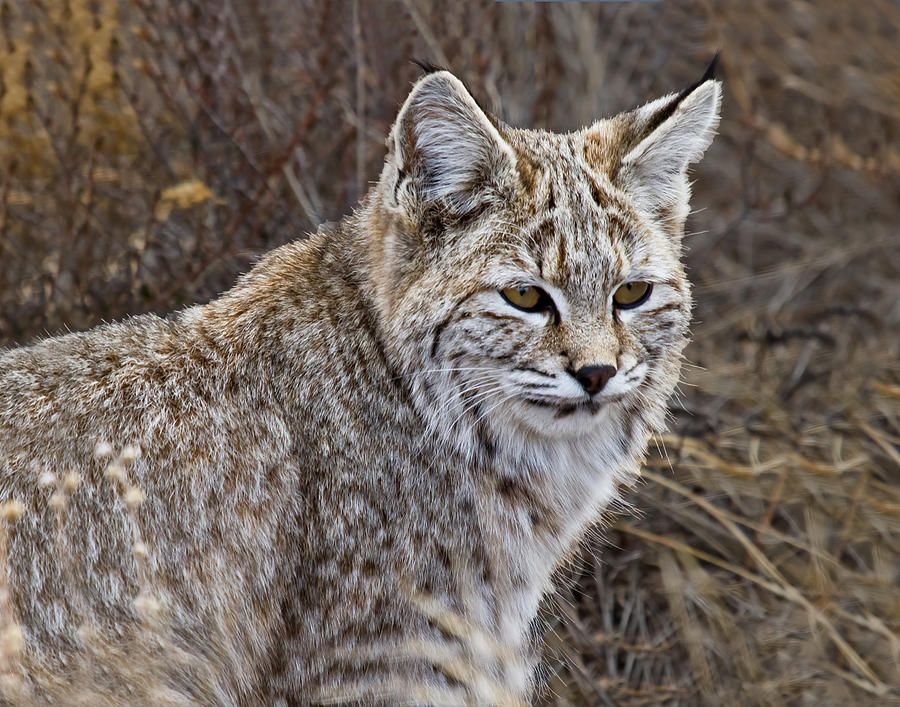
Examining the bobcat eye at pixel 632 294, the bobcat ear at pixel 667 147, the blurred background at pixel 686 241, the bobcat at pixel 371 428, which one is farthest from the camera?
the blurred background at pixel 686 241

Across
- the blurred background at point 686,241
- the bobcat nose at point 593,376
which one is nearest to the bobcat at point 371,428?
the bobcat nose at point 593,376

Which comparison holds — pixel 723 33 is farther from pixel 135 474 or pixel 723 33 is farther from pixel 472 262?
pixel 135 474

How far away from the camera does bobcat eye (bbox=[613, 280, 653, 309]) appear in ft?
11.9

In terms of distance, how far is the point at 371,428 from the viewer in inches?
144

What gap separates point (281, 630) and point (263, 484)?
44 cm

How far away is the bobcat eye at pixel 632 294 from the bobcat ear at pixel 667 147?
1.05 ft

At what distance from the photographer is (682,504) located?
5492 mm

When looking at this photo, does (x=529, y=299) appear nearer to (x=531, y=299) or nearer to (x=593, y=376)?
(x=531, y=299)

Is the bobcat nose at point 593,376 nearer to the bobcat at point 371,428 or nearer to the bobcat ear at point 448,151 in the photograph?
the bobcat at point 371,428

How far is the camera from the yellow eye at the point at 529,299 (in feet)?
11.6

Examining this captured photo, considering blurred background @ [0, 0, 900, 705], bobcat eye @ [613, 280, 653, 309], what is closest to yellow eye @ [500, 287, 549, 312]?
bobcat eye @ [613, 280, 653, 309]

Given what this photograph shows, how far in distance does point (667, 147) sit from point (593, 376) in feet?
2.96

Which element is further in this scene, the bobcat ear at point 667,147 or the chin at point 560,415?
the bobcat ear at point 667,147

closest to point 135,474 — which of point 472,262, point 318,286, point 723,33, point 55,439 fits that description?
point 55,439
